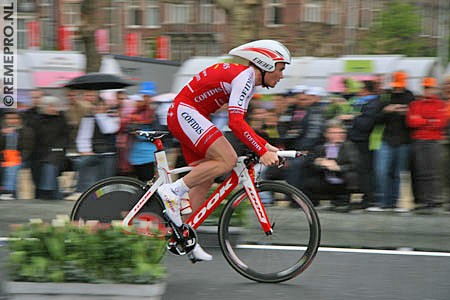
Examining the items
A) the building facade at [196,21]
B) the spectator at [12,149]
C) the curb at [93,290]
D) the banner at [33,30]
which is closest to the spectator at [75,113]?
the spectator at [12,149]

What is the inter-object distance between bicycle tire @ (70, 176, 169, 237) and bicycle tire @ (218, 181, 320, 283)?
512 mm

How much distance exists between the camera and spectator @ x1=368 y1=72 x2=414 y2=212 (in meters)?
10.9

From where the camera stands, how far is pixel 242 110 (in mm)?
6363

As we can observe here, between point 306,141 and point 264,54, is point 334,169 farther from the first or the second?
point 264,54

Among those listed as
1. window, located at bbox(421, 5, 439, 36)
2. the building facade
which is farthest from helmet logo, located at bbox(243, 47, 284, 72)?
window, located at bbox(421, 5, 439, 36)

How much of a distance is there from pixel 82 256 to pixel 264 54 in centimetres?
193

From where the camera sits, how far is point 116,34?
230 feet

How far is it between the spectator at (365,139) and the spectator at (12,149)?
14.0 feet

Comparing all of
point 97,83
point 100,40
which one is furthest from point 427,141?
point 100,40

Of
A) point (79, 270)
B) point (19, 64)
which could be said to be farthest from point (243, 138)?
point (19, 64)

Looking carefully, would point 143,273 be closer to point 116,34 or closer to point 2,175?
point 2,175

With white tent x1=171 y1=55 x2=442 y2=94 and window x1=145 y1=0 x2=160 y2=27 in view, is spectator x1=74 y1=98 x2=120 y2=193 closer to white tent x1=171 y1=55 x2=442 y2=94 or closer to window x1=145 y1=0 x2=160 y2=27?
white tent x1=171 y1=55 x2=442 y2=94

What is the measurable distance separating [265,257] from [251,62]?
1.46 metres

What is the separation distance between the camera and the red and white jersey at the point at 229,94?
6367 mm
